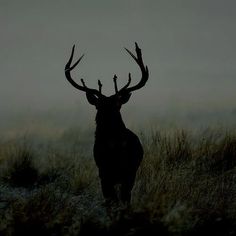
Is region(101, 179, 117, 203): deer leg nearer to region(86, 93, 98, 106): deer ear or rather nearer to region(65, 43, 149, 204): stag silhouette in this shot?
region(65, 43, 149, 204): stag silhouette

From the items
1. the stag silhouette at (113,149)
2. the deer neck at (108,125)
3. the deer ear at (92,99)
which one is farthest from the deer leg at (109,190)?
the deer ear at (92,99)

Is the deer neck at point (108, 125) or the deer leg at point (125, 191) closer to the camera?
the deer neck at point (108, 125)

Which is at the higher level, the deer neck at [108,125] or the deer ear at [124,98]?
the deer ear at [124,98]

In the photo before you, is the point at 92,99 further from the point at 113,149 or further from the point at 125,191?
the point at 125,191

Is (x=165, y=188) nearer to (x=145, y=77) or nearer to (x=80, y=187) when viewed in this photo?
(x=145, y=77)

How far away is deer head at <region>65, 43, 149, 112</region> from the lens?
26.6ft

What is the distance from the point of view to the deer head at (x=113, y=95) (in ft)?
26.6

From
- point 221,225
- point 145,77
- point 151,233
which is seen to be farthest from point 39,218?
point 145,77

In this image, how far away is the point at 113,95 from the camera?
27.0ft

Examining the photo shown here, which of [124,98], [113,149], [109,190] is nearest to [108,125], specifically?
[113,149]

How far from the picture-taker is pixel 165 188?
8.16 m

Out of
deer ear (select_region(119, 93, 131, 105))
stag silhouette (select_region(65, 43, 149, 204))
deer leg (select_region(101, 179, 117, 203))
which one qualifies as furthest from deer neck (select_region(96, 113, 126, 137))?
deer leg (select_region(101, 179, 117, 203))

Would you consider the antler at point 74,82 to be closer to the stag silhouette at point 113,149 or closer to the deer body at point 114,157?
the stag silhouette at point 113,149

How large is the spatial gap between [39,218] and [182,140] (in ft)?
17.2
